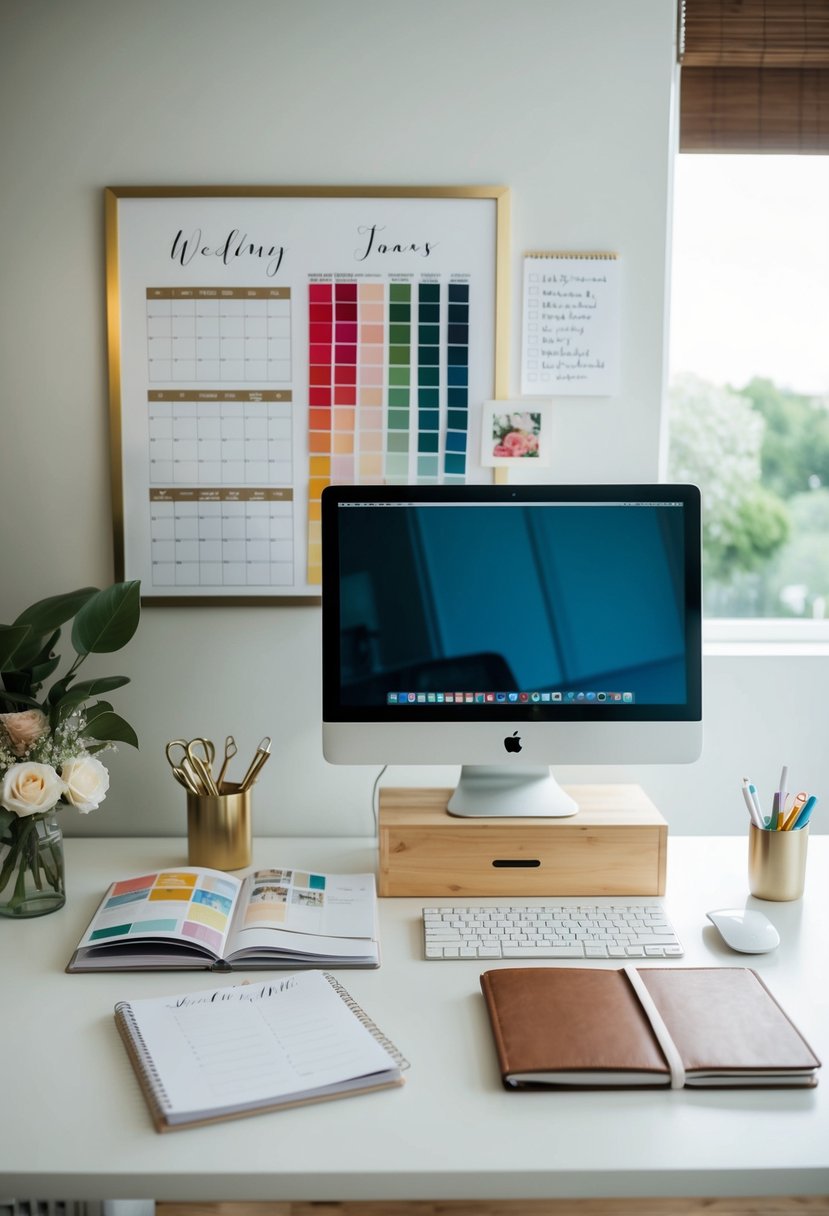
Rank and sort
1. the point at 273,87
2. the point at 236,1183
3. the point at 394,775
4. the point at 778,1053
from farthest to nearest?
1. the point at 394,775
2. the point at 273,87
3. the point at 778,1053
4. the point at 236,1183

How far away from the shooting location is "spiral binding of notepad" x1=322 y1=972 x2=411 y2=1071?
100 centimetres

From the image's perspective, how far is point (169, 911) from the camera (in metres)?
1.29

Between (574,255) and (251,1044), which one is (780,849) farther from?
(574,255)

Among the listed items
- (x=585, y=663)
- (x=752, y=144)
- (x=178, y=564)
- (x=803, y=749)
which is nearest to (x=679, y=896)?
(x=585, y=663)

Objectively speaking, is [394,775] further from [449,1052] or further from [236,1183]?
[236,1183]

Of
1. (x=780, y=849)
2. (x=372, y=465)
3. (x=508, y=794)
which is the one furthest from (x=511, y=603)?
(x=780, y=849)

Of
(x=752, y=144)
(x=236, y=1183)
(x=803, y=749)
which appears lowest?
(x=236, y=1183)

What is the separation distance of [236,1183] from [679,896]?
0.80 metres

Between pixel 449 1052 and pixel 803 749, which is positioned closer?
pixel 449 1052

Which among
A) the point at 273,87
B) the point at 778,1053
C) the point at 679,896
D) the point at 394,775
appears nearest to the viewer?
the point at 778,1053

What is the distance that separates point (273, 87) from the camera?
1618mm

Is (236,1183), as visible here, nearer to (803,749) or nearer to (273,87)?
(803,749)

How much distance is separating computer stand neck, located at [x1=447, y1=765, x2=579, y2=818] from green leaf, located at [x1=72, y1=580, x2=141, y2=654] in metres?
0.55

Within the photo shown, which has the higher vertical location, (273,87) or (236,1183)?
(273,87)
